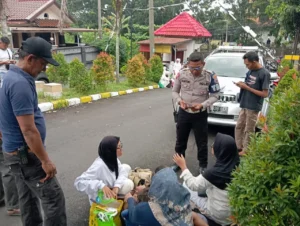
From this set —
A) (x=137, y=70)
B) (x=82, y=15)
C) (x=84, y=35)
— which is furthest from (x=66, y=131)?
(x=82, y=15)

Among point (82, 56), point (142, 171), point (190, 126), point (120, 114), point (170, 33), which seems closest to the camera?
point (142, 171)

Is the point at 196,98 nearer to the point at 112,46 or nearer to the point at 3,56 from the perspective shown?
the point at 3,56

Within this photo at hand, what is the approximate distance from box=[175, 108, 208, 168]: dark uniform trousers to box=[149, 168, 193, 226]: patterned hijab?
196cm

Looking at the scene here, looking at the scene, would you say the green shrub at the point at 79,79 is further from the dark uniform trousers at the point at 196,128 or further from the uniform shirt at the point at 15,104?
the uniform shirt at the point at 15,104

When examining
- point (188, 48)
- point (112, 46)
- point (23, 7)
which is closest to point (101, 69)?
point (112, 46)

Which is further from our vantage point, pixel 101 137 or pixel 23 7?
pixel 23 7

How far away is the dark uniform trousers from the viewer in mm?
4105

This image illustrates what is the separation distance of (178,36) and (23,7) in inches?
437

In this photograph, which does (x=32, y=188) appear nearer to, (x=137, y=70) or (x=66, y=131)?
(x=66, y=131)

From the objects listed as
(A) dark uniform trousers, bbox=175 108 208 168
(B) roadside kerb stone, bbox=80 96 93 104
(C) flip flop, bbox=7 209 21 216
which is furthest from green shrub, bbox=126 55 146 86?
(C) flip flop, bbox=7 209 21 216

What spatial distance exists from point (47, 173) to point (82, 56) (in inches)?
Answer: 656

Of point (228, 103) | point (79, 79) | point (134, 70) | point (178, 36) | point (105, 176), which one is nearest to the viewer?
point (105, 176)

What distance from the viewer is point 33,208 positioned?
2.70 meters

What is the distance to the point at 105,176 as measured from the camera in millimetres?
2971
